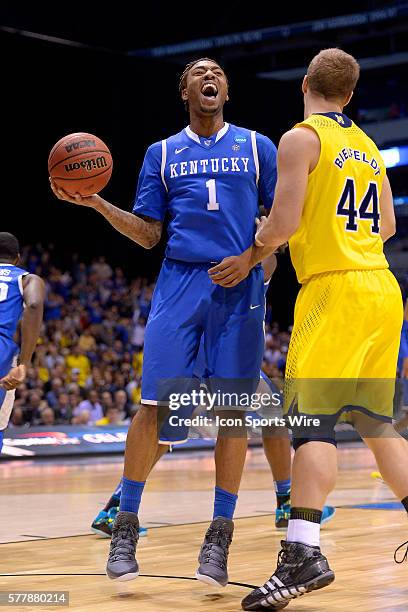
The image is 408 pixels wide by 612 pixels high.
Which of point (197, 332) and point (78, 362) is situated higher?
point (197, 332)

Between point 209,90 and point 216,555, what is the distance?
218cm

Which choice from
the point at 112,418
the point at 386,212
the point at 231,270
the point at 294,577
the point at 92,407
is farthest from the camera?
the point at 92,407

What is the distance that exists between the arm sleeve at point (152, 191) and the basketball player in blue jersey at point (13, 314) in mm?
1531

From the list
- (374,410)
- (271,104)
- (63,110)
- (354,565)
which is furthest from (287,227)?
(271,104)

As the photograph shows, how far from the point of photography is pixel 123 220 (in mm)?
4660

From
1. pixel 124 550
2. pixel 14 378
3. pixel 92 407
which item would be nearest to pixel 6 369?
pixel 14 378

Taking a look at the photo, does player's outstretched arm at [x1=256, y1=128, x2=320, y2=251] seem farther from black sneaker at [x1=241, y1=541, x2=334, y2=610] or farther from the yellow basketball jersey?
black sneaker at [x1=241, y1=541, x2=334, y2=610]

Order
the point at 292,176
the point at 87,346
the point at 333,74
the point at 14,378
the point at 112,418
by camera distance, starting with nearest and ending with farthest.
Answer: the point at 292,176 → the point at 333,74 → the point at 14,378 → the point at 112,418 → the point at 87,346

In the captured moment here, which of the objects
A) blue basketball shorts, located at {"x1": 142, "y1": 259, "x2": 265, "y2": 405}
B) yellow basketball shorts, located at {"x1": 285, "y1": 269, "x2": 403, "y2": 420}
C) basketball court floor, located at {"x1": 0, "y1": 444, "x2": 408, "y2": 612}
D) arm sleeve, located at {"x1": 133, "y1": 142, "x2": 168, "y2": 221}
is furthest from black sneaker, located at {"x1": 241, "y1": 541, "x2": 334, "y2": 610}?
arm sleeve, located at {"x1": 133, "y1": 142, "x2": 168, "y2": 221}

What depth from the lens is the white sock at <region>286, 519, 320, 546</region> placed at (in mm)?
3789

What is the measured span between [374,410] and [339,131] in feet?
3.72

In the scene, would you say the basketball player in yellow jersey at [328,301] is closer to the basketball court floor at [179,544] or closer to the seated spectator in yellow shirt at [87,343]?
the basketball court floor at [179,544]

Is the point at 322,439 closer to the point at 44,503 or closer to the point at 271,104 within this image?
the point at 44,503

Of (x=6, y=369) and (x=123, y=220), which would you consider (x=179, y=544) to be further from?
(x=123, y=220)
